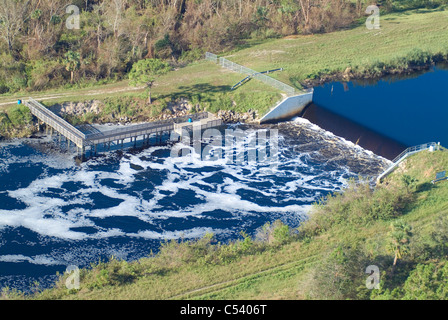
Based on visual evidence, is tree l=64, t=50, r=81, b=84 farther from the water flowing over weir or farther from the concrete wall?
the water flowing over weir

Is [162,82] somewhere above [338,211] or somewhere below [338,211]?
above

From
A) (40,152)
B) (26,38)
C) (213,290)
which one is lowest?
(213,290)

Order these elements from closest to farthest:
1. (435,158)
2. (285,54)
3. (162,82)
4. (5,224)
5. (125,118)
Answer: (5,224), (435,158), (125,118), (162,82), (285,54)

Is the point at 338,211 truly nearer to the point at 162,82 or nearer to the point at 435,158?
the point at 435,158

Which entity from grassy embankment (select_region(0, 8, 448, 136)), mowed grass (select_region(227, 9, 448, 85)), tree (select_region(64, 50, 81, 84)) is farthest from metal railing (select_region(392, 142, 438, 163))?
tree (select_region(64, 50, 81, 84))

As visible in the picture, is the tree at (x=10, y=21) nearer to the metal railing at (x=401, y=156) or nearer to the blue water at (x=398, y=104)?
the blue water at (x=398, y=104)

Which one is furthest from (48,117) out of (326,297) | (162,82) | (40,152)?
(326,297)

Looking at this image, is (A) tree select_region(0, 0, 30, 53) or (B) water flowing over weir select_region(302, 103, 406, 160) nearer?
(B) water flowing over weir select_region(302, 103, 406, 160)

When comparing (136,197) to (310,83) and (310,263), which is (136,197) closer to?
(310,263)
